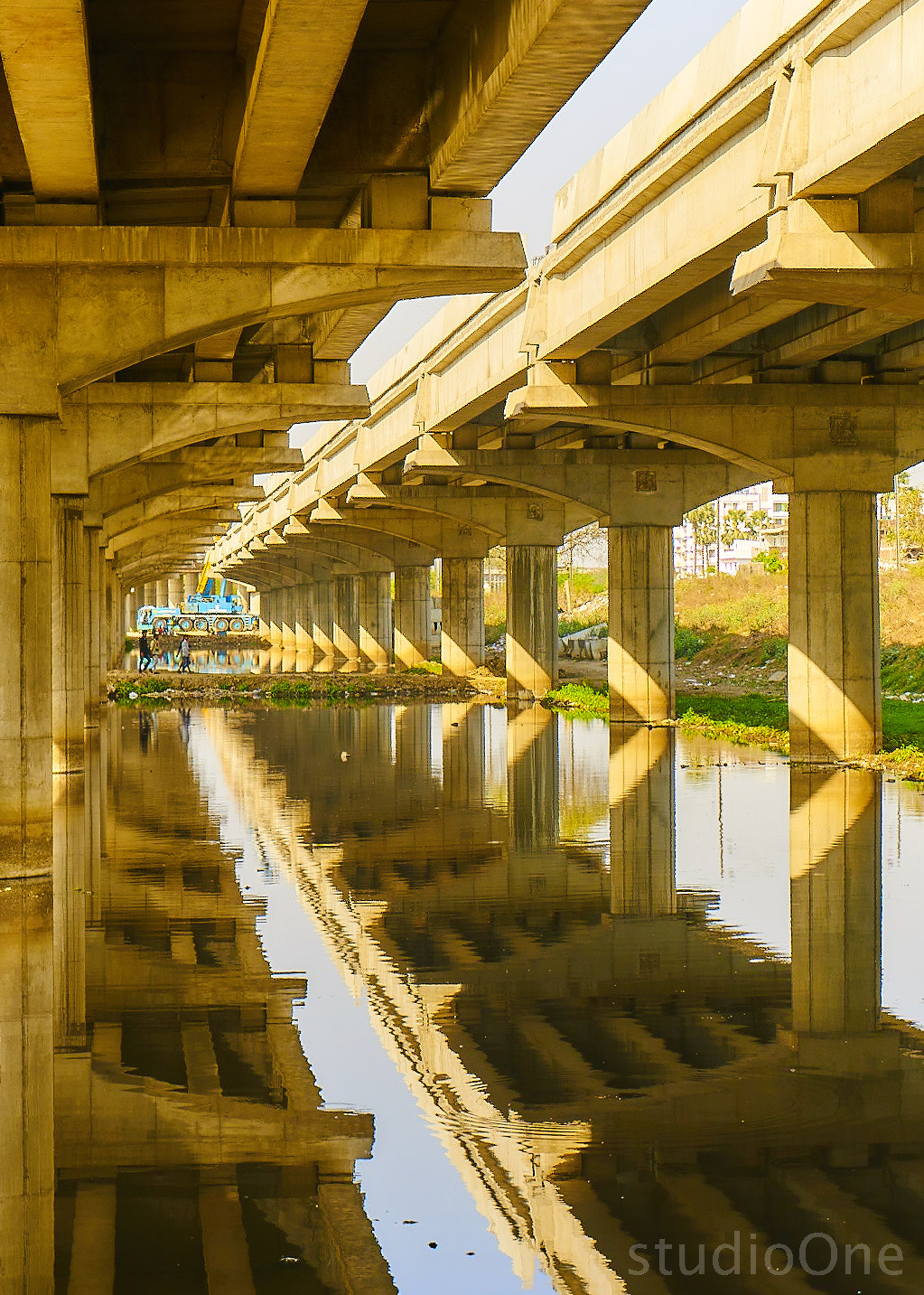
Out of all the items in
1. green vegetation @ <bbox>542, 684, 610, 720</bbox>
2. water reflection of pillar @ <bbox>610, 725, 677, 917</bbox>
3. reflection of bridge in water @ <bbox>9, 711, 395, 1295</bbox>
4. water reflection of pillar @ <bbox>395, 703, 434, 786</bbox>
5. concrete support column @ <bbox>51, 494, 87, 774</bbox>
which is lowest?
reflection of bridge in water @ <bbox>9, 711, 395, 1295</bbox>

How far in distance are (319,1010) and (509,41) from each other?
6490mm

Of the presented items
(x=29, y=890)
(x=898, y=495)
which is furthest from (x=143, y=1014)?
(x=898, y=495)

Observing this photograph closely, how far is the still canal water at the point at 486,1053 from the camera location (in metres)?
5.95

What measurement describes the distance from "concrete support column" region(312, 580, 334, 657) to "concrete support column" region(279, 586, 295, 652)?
50.5 ft

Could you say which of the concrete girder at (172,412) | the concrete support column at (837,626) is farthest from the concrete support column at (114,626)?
the concrete support column at (837,626)

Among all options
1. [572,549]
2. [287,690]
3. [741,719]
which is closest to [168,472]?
[741,719]

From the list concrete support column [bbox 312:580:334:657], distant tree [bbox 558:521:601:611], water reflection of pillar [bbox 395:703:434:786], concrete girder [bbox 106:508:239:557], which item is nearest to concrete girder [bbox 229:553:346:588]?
concrete support column [bbox 312:580:334:657]

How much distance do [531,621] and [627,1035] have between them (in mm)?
37326

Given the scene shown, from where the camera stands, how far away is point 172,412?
25578mm

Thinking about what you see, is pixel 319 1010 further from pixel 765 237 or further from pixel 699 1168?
pixel 765 237

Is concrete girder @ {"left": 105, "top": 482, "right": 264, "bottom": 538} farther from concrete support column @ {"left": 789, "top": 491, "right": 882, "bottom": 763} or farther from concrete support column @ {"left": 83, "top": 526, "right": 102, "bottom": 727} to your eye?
concrete support column @ {"left": 789, "top": 491, "right": 882, "bottom": 763}

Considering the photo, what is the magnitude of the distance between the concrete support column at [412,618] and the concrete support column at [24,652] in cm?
4947

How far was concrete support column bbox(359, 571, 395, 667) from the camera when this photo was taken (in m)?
72.4

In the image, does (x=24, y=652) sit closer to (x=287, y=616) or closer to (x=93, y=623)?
(x=93, y=623)
